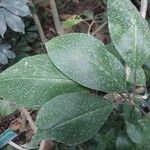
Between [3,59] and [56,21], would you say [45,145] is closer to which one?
[3,59]

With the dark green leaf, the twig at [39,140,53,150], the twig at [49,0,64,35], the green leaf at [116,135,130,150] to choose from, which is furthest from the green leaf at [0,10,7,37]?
the green leaf at [116,135,130,150]

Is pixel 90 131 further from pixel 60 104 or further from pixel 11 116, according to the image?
pixel 11 116

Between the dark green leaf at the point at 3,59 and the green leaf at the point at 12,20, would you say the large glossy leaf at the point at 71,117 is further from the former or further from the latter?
the dark green leaf at the point at 3,59

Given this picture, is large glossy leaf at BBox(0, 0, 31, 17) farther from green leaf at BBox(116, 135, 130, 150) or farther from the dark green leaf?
green leaf at BBox(116, 135, 130, 150)

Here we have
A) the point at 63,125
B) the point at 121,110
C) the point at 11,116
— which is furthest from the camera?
the point at 11,116

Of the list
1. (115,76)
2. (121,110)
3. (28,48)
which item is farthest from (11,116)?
(115,76)

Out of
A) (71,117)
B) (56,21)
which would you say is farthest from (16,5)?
(71,117)

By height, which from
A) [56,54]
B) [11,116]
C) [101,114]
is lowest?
[11,116]
